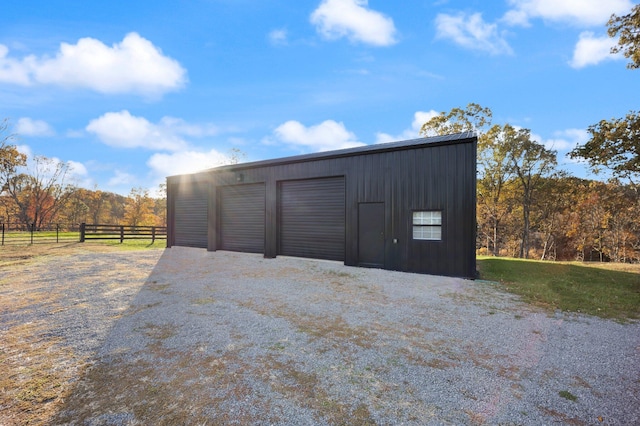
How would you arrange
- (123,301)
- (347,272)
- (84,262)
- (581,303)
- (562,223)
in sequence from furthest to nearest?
(562,223) → (84,262) → (347,272) → (581,303) → (123,301)

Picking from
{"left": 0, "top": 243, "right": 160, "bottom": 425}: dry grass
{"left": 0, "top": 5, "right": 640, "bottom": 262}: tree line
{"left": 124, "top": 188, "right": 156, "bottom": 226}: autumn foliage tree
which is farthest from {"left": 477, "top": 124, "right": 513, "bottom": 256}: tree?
{"left": 124, "top": 188, "right": 156, "bottom": 226}: autumn foliage tree

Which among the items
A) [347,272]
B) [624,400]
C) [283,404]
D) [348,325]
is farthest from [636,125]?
[283,404]

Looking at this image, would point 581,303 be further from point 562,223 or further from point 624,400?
point 562,223

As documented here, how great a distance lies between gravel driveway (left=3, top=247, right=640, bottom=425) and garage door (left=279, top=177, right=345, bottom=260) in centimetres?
499

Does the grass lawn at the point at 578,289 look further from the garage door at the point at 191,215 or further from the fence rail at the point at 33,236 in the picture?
the fence rail at the point at 33,236

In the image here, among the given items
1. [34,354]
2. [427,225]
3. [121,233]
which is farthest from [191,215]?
[34,354]

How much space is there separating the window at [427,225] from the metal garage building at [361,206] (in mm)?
29

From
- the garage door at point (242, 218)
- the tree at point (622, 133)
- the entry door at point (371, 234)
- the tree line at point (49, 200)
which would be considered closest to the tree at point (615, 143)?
the tree at point (622, 133)

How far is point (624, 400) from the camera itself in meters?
2.53

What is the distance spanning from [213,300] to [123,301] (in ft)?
5.40

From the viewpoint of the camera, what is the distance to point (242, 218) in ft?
43.5

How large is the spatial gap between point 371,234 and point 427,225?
6.16ft

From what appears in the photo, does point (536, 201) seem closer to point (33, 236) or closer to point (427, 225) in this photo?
point (427, 225)

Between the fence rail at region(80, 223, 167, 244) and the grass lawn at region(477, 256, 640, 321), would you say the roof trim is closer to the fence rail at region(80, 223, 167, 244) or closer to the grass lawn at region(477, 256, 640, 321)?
the grass lawn at region(477, 256, 640, 321)
